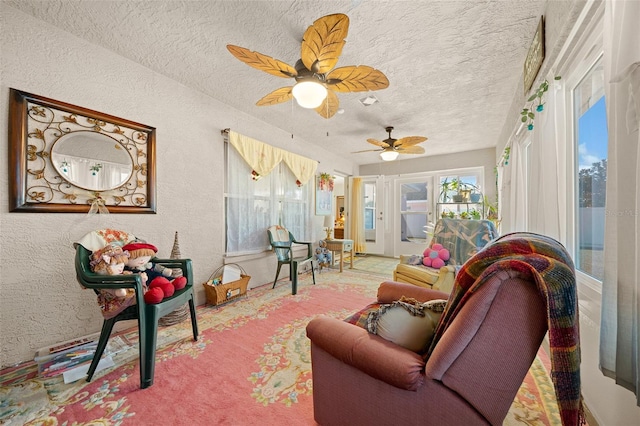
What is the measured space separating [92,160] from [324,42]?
204cm

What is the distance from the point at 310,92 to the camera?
67.7 inches

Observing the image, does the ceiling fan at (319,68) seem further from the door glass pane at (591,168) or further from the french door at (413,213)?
the french door at (413,213)

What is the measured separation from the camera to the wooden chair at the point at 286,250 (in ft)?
10.2

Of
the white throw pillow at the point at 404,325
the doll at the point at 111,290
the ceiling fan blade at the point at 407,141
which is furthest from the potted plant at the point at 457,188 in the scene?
the doll at the point at 111,290

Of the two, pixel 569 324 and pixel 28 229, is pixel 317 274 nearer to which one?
pixel 28 229

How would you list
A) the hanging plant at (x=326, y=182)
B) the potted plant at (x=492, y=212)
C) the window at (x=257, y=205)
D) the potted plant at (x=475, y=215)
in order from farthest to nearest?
the hanging plant at (x=326, y=182) < the potted plant at (x=475, y=215) < the potted plant at (x=492, y=212) < the window at (x=257, y=205)

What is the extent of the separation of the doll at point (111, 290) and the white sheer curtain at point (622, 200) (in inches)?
92.1

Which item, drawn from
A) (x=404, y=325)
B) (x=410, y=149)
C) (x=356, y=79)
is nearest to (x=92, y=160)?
(x=356, y=79)

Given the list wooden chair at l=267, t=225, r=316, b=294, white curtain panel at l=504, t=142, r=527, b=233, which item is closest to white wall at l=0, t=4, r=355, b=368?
wooden chair at l=267, t=225, r=316, b=294

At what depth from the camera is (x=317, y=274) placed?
4.11m

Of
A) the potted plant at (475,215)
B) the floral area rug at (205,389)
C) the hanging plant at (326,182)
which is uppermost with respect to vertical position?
the hanging plant at (326,182)

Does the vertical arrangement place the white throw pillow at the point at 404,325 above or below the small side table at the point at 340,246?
above

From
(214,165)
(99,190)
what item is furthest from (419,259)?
(99,190)

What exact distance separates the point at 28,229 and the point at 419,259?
345cm
